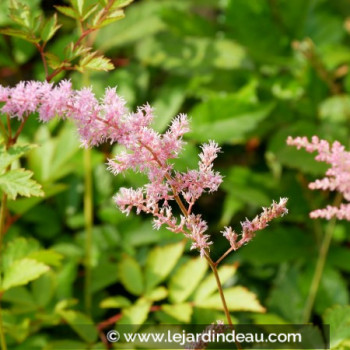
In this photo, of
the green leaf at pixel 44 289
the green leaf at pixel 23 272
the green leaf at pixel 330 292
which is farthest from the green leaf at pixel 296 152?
the green leaf at pixel 23 272

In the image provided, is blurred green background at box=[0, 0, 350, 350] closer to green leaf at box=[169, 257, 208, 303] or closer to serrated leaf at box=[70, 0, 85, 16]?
green leaf at box=[169, 257, 208, 303]

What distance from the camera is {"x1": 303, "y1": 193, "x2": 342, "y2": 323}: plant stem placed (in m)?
1.78

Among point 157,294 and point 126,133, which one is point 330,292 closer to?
point 157,294

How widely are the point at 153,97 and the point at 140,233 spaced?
70cm

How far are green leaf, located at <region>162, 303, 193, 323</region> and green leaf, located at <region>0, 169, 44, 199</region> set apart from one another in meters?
0.58

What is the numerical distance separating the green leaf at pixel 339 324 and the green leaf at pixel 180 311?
0.36m

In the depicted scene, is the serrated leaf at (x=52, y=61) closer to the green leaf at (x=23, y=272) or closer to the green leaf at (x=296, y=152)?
the green leaf at (x=23, y=272)

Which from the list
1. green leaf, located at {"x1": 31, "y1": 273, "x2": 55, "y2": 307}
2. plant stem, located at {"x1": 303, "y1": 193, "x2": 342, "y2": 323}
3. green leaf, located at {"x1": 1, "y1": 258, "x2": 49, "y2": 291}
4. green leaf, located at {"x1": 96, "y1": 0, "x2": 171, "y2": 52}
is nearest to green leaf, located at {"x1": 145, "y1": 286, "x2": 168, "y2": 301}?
green leaf, located at {"x1": 31, "y1": 273, "x2": 55, "y2": 307}

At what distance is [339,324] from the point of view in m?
1.21

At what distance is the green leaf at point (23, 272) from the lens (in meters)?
1.24

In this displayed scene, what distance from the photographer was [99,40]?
2387 millimetres

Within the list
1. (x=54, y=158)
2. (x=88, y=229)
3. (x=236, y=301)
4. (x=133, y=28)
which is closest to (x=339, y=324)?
(x=236, y=301)

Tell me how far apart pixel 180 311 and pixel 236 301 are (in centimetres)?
15

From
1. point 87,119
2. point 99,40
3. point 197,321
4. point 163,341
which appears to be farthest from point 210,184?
point 99,40
